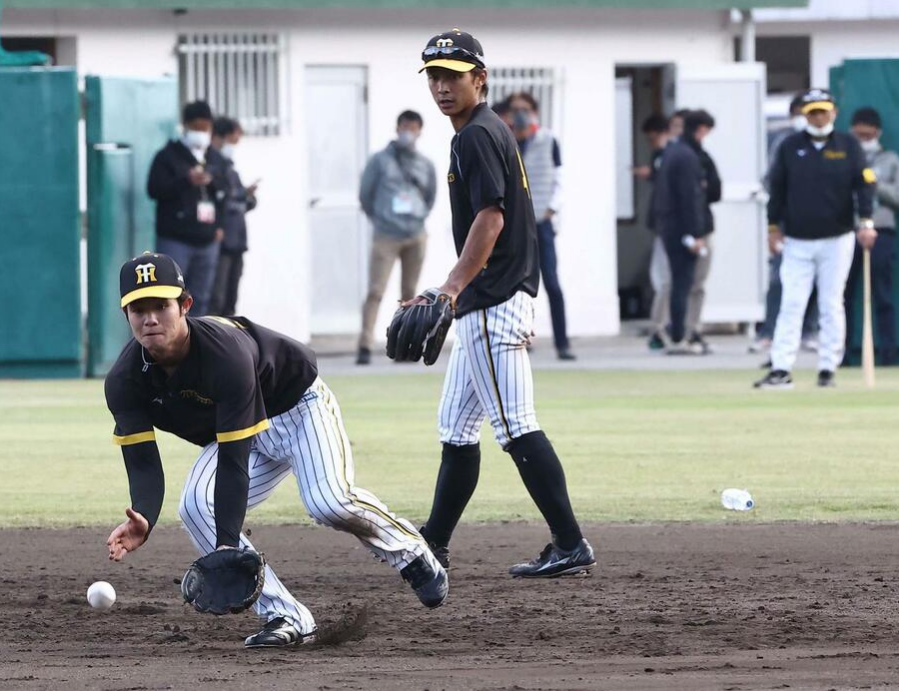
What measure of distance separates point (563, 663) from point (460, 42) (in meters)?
2.70

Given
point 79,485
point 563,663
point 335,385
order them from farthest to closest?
point 335,385 → point 79,485 → point 563,663

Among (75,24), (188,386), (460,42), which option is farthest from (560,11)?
(188,386)

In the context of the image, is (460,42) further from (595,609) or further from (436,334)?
(595,609)

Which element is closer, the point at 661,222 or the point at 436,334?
the point at 436,334

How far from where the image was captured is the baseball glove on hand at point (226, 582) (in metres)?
5.64

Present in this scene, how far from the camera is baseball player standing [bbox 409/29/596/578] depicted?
23.5ft

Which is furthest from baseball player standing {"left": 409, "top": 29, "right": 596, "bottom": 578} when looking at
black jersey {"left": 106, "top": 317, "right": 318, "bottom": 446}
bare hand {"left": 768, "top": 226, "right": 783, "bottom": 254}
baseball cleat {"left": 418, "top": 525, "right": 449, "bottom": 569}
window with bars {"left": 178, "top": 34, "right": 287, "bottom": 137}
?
window with bars {"left": 178, "top": 34, "right": 287, "bottom": 137}

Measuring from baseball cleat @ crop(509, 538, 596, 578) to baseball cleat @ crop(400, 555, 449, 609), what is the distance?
1.07 meters

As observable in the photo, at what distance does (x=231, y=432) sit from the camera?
5680 millimetres

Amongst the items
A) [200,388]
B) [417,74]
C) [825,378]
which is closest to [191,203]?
[417,74]

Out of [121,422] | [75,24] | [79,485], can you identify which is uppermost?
[75,24]

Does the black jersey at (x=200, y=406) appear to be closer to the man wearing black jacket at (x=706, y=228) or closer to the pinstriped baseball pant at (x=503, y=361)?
the pinstriped baseball pant at (x=503, y=361)

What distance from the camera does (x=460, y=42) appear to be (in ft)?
23.5

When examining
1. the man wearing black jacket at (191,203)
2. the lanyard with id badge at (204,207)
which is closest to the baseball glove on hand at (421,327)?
the man wearing black jacket at (191,203)
